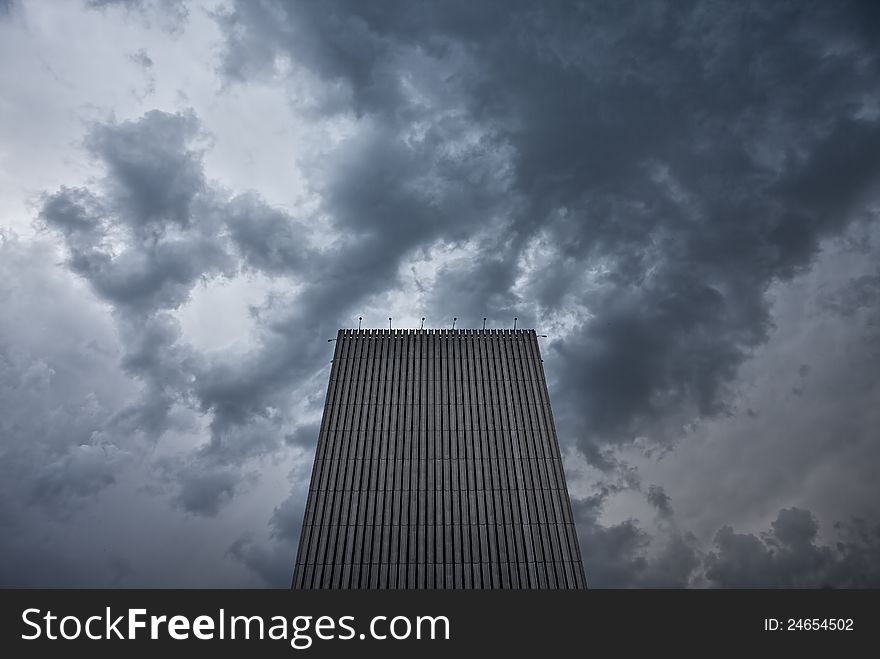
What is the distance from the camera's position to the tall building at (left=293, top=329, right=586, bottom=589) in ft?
83.2

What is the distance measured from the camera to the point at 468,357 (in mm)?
33781

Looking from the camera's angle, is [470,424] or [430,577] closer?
[430,577]

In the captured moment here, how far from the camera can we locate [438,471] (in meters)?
28.5

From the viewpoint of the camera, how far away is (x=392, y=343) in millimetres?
34344

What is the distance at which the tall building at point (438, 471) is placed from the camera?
2536 cm
